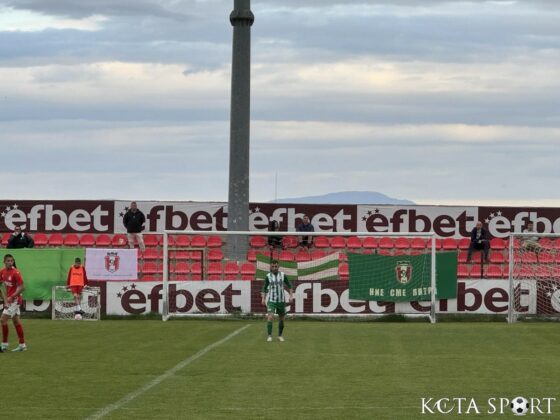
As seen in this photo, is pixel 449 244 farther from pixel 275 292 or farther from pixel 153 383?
pixel 153 383

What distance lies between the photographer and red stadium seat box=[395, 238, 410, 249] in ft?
132

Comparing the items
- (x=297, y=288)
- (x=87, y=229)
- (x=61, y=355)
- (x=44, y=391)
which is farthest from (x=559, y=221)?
(x=44, y=391)

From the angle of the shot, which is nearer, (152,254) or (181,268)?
(181,268)

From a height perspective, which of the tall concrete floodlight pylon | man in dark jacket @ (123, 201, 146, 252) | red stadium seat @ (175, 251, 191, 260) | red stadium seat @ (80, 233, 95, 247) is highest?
the tall concrete floodlight pylon

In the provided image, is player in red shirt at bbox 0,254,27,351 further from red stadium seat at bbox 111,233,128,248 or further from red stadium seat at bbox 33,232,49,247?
red stadium seat at bbox 33,232,49,247

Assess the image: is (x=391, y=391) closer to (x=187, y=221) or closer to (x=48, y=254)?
(x=48, y=254)

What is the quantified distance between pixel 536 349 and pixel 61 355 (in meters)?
10.3

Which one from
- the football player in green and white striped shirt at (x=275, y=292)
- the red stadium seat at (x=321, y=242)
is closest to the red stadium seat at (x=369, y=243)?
the red stadium seat at (x=321, y=242)

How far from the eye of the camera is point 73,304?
3653cm

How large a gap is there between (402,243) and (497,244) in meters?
4.24

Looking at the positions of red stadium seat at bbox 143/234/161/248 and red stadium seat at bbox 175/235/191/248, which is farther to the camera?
red stadium seat at bbox 143/234/161/248

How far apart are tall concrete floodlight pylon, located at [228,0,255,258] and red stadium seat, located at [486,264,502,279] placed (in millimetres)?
8162

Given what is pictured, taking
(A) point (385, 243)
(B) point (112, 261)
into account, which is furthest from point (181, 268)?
(A) point (385, 243)

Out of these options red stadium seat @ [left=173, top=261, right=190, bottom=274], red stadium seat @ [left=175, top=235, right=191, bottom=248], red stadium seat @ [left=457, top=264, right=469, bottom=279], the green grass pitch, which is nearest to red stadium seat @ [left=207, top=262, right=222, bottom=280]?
red stadium seat @ [left=173, top=261, right=190, bottom=274]
